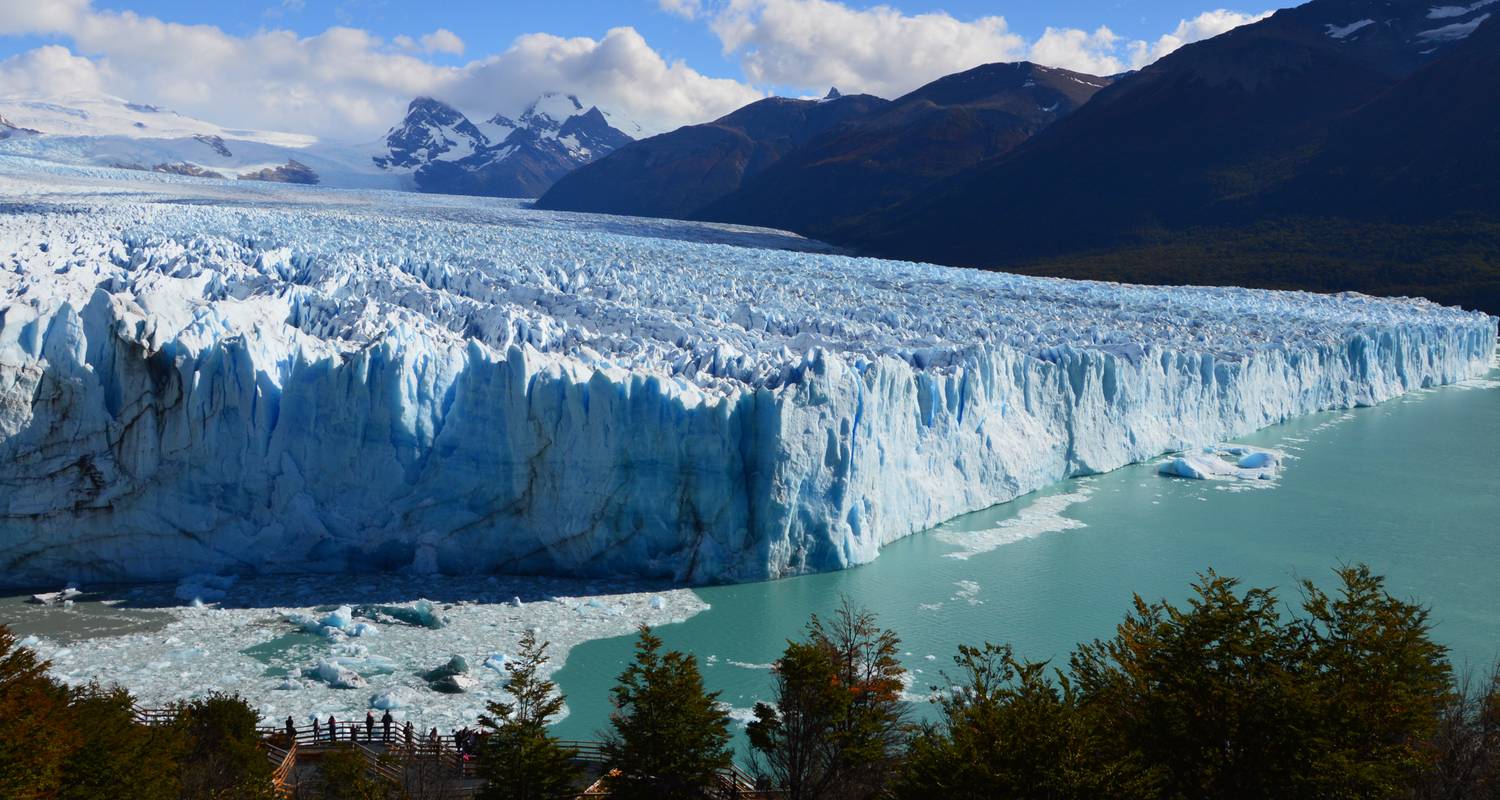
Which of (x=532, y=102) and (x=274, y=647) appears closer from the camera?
(x=274, y=647)

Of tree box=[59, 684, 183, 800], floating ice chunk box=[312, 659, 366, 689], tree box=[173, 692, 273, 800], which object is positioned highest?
tree box=[59, 684, 183, 800]

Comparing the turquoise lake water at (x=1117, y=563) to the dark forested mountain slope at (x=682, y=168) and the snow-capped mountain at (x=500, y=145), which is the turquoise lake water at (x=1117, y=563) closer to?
the dark forested mountain slope at (x=682, y=168)

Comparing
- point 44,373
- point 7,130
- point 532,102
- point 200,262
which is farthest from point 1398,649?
point 532,102

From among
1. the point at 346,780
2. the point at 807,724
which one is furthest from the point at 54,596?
the point at 807,724

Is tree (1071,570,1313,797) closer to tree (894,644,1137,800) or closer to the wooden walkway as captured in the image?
tree (894,644,1137,800)

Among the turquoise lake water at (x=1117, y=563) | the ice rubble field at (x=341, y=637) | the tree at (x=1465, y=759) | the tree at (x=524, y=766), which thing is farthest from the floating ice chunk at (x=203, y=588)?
the tree at (x=1465, y=759)

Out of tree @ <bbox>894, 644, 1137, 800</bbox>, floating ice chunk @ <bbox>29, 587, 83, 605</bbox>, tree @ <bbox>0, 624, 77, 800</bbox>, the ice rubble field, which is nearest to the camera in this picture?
tree @ <bbox>894, 644, 1137, 800</bbox>

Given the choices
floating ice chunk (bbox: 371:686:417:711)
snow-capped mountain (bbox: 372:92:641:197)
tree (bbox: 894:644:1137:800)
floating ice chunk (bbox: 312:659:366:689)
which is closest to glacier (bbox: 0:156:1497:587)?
floating ice chunk (bbox: 312:659:366:689)

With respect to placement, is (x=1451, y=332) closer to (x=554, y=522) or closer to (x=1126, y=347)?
(x=1126, y=347)
